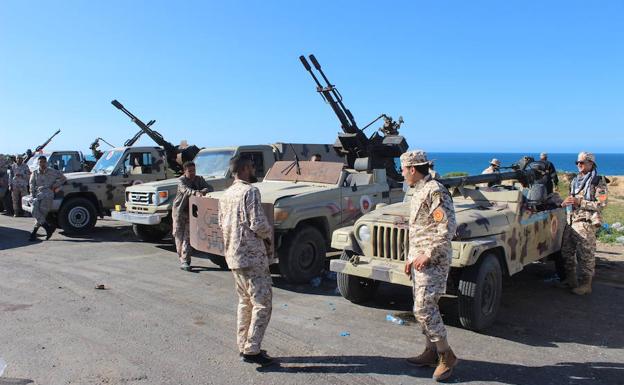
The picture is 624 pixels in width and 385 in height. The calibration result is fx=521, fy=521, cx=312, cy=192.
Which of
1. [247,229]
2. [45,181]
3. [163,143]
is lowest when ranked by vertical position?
[247,229]

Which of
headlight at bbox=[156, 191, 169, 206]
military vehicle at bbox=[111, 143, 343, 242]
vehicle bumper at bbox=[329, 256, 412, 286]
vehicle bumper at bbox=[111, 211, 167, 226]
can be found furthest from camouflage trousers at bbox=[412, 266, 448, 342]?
headlight at bbox=[156, 191, 169, 206]

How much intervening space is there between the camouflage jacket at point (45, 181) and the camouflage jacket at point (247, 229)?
7.86 meters

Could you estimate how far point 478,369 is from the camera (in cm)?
404

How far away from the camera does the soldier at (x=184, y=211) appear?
24.2ft

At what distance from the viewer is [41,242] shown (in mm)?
10258

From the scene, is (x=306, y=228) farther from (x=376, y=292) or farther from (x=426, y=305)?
(x=426, y=305)

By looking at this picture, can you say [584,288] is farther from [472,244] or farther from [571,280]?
[472,244]

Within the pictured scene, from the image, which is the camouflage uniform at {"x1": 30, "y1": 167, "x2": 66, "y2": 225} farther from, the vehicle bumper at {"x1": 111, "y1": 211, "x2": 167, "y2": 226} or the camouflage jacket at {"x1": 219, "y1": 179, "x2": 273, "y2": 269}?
the camouflage jacket at {"x1": 219, "y1": 179, "x2": 273, "y2": 269}

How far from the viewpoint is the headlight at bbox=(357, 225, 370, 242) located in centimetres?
539

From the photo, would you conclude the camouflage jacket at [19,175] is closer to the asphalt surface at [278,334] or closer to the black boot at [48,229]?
the black boot at [48,229]

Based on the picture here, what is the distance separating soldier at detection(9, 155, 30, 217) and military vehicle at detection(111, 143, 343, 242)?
19.5ft

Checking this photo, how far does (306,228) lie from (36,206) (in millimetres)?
6364

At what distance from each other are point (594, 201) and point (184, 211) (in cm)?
528

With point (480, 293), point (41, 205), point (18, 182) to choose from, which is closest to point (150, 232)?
point (41, 205)
